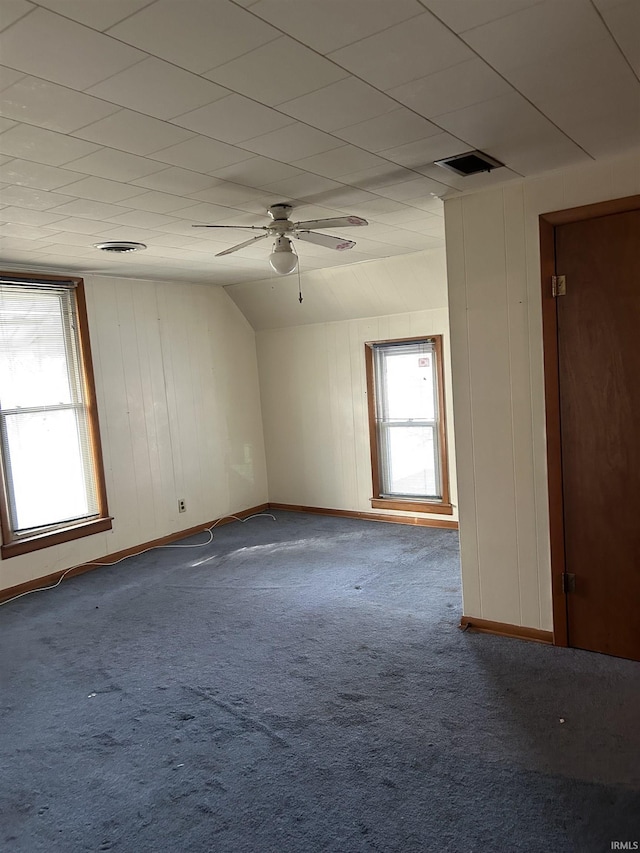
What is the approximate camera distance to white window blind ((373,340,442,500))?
541 centimetres

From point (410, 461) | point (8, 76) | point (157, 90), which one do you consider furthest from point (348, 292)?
point (8, 76)

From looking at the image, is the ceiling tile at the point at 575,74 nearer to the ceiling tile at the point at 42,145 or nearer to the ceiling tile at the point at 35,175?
the ceiling tile at the point at 42,145

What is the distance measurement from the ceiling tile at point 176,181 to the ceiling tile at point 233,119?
1.35ft

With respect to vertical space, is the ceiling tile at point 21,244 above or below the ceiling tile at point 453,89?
above

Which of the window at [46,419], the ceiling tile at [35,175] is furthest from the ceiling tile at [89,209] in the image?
the window at [46,419]

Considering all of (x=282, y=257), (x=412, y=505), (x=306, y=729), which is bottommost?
(x=306, y=729)

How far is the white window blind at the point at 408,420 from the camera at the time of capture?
17.7 feet

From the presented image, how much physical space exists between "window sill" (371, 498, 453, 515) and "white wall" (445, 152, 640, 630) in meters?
2.00

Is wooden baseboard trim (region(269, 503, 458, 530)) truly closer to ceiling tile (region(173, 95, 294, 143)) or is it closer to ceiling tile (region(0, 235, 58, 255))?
ceiling tile (region(0, 235, 58, 255))

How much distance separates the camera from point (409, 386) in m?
5.52

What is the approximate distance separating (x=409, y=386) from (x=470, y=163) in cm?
295

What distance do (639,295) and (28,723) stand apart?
11.0 ft

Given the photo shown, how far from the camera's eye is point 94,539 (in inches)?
193

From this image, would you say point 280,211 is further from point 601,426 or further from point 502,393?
point 601,426
